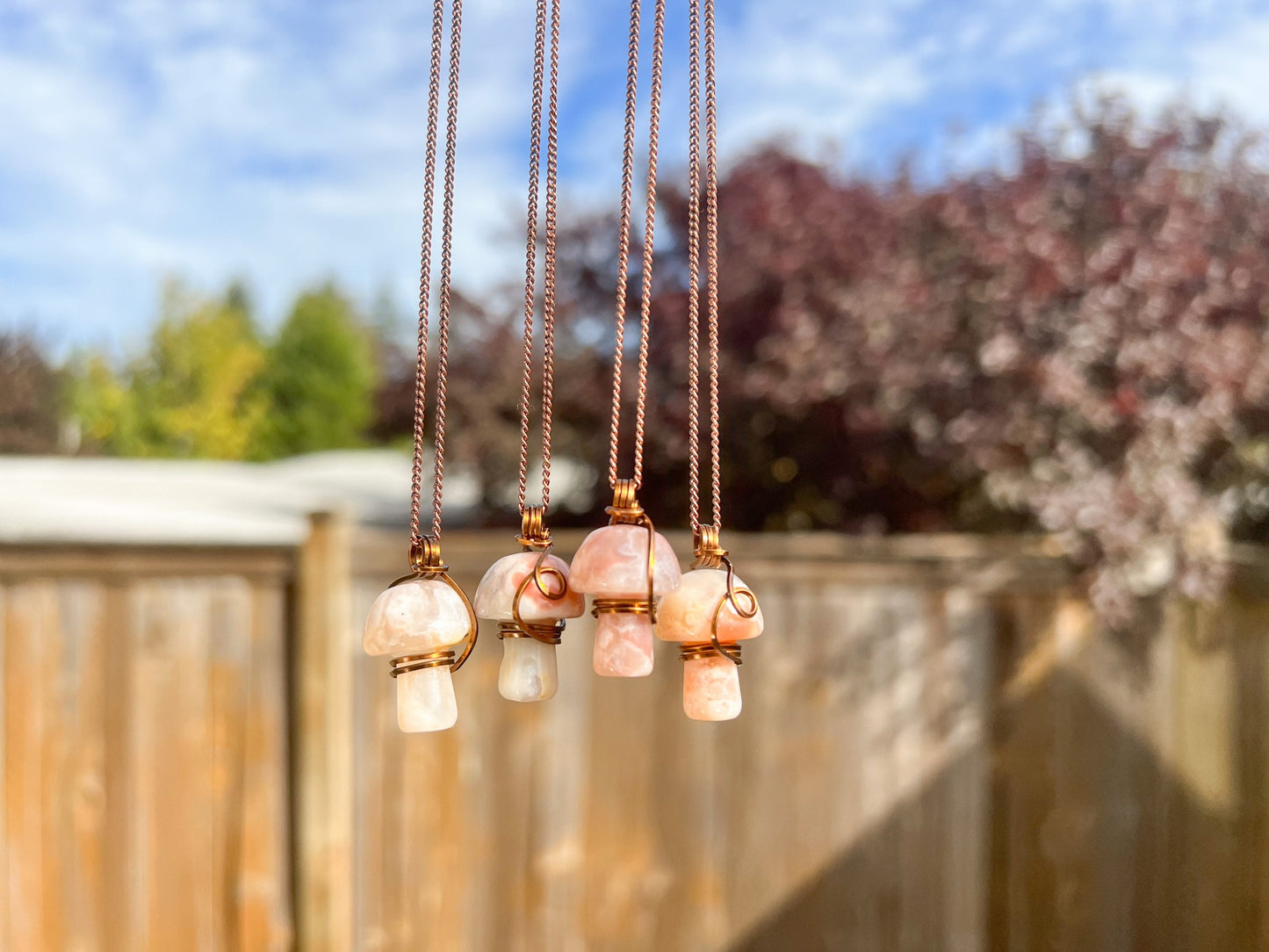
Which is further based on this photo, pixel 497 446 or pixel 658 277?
pixel 497 446

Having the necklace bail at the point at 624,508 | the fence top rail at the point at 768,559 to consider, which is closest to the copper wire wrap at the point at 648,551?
the necklace bail at the point at 624,508

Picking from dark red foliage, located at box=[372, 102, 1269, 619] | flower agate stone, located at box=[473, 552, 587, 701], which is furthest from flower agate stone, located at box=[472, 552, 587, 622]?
dark red foliage, located at box=[372, 102, 1269, 619]

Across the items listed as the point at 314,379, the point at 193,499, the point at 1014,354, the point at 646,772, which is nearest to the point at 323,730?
the point at 646,772

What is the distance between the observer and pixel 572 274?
10.5 ft

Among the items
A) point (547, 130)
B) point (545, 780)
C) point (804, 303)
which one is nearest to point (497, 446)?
point (804, 303)

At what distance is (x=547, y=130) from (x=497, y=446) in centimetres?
251

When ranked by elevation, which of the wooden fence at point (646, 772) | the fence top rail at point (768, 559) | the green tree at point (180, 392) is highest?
the green tree at point (180, 392)

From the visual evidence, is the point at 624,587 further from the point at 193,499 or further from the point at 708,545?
the point at 193,499

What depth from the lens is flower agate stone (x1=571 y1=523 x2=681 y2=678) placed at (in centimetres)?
76

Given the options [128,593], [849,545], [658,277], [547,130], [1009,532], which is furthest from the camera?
[658,277]

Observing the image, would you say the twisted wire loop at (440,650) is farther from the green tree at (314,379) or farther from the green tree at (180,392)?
the green tree at (314,379)

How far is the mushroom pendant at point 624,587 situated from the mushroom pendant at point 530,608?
0.13ft

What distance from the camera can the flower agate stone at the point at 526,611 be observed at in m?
0.81

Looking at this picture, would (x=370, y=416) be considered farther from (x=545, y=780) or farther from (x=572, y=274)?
(x=545, y=780)
